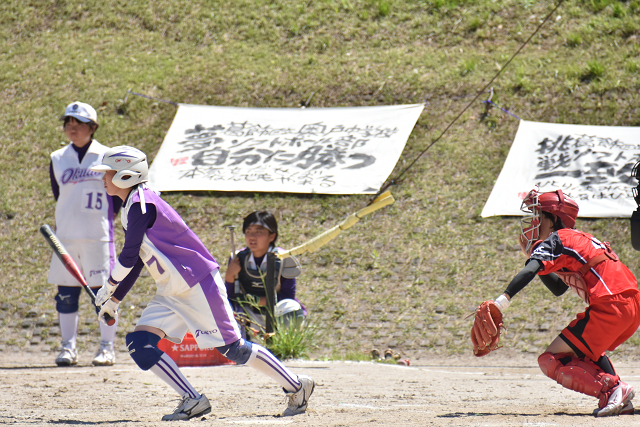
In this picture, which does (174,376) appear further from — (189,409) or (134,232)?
(134,232)

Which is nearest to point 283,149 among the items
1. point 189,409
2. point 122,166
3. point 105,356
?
point 105,356

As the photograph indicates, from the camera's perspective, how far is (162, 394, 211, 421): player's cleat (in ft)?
12.6

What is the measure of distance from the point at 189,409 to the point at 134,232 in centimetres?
103

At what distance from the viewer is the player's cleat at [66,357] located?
21.3 ft

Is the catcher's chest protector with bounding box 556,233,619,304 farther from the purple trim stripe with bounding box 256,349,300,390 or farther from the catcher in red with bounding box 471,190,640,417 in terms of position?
the purple trim stripe with bounding box 256,349,300,390

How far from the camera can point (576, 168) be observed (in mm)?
9602

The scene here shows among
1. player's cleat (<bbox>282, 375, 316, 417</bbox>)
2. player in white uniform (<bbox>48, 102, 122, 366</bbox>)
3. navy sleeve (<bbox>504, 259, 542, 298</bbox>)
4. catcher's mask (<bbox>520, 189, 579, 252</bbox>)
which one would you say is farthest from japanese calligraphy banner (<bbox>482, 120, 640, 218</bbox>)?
player's cleat (<bbox>282, 375, 316, 417</bbox>)

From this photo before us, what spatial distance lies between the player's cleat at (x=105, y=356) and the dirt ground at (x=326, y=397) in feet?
0.48

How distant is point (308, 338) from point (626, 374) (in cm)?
295

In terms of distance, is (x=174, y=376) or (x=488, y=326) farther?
(x=174, y=376)

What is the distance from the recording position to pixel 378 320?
8.29 metres

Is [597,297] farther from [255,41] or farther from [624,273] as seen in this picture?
[255,41]

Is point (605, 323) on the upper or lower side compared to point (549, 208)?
lower

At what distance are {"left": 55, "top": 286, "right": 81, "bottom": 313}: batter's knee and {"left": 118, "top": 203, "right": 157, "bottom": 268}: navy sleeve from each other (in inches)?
117
